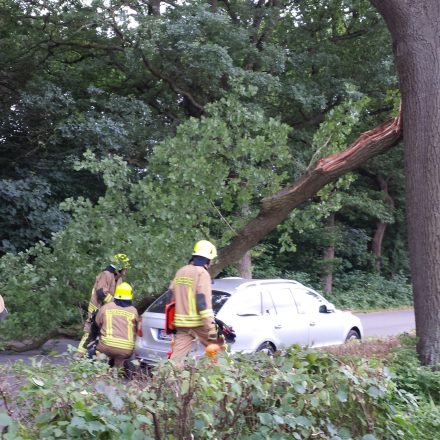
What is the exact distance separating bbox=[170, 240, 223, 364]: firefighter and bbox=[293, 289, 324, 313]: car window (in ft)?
12.9

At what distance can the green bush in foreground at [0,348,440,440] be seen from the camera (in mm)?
3361

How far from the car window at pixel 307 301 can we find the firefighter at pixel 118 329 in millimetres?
3506

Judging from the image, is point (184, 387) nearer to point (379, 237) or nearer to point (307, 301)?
point (307, 301)

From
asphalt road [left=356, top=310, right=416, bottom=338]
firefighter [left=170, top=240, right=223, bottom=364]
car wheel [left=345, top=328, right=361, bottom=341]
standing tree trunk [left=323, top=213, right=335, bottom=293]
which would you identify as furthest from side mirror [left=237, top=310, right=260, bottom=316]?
standing tree trunk [left=323, top=213, right=335, bottom=293]

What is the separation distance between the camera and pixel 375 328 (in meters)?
19.4

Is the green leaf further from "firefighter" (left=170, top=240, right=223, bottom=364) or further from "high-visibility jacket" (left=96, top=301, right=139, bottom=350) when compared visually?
"high-visibility jacket" (left=96, top=301, right=139, bottom=350)

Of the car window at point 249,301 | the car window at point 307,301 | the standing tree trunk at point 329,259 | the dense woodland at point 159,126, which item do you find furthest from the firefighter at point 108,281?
the standing tree trunk at point 329,259

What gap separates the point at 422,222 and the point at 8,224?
1367cm

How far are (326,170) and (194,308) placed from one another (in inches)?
86.4

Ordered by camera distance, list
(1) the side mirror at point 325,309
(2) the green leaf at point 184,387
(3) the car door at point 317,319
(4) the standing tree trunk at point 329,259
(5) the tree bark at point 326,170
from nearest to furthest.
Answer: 1. (2) the green leaf at point 184,387
2. (5) the tree bark at point 326,170
3. (3) the car door at point 317,319
4. (1) the side mirror at point 325,309
5. (4) the standing tree trunk at point 329,259

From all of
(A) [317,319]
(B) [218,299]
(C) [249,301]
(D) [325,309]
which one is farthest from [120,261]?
(D) [325,309]

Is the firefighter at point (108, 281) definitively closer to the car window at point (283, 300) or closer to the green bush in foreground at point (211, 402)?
the car window at point (283, 300)

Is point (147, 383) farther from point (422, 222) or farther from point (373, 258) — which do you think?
point (373, 258)

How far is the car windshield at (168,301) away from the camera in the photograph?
10.2 metres
